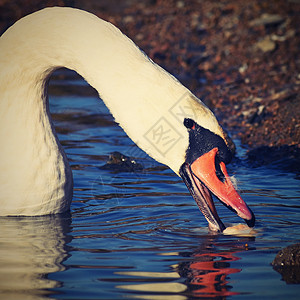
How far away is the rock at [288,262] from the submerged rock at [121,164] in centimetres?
351

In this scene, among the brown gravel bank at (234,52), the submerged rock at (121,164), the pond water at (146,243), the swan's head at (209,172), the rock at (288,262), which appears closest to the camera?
the pond water at (146,243)

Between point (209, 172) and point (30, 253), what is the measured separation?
1.51m

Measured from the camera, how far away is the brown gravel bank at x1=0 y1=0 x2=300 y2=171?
32.4ft

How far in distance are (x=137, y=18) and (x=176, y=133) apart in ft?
36.3

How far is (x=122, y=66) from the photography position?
532 centimetres

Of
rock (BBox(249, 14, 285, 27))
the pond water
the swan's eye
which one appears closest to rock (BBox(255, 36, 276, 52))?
rock (BBox(249, 14, 285, 27))

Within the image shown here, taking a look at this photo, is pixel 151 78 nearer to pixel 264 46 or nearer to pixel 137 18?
pixel 264 46

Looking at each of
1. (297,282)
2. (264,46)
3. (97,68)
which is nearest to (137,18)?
(264,46)

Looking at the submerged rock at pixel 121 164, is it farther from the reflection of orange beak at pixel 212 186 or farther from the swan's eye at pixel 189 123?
the swan's eye at pixel 189 123

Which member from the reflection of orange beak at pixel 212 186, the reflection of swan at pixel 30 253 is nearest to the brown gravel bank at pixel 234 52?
the reflection of orange beak at pixel 212 186

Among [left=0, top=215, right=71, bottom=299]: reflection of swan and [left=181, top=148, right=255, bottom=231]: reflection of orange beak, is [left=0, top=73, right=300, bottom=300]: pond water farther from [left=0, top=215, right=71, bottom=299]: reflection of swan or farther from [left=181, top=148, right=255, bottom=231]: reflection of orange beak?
[left=181, top=148, right=255, bottom=231]: reflection of orange beak

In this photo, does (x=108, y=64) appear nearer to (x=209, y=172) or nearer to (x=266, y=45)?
(x=209, y=172)

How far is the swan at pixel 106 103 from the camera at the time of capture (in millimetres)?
5312

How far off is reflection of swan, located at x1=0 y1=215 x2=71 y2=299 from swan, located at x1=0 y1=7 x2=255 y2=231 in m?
0.18
